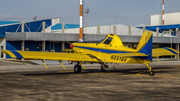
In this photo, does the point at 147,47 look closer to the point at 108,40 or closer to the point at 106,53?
the point at 106,53

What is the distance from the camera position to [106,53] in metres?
19.0

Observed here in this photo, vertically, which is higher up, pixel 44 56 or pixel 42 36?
pixel 42 36

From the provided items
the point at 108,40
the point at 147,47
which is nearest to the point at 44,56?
the point at 108,40

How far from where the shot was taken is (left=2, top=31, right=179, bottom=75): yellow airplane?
16969mm

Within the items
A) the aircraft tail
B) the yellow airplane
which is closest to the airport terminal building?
the yellow airplane

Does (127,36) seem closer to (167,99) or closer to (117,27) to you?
(117,27)

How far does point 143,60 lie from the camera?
57.4ft

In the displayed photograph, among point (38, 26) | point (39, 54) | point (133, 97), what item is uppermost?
point (38, 26)

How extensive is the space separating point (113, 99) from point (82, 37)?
→ 38.7m

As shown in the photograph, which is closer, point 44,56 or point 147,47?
point 44,56

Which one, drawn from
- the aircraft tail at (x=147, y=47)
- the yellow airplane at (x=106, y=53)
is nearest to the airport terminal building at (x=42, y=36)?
the yellow airplane at (x=106, y=53)

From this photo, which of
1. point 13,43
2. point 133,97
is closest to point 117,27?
point 13,43

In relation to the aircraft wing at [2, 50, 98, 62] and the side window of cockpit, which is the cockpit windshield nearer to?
the side window of cockpit

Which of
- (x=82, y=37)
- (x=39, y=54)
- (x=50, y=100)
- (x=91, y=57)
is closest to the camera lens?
(x=50, y=100)
